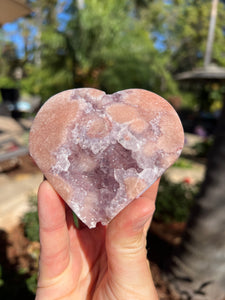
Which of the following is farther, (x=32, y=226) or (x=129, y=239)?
(x=32, y=226)

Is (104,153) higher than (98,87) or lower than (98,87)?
higher

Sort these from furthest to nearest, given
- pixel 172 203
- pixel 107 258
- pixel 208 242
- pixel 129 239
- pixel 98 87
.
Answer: pixel 98 87 → pixel 172 203 → pixel 208 242 → pixel 107 258 → pixel 129 239

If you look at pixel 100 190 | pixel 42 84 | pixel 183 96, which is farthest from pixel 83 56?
pixel 183 96

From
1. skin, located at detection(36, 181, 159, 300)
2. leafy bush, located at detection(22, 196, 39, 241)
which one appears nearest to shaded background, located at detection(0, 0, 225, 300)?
leafy bush, located at detection(22, 196, 39, 241)

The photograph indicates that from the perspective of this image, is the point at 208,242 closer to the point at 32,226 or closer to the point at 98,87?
the point at 32,226

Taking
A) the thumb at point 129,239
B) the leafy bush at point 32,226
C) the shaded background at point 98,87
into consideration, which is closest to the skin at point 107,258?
the thumb at point 129,239

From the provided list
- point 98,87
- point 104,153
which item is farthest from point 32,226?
point 98,87

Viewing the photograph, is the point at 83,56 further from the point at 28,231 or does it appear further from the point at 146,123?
the point at 146,123
